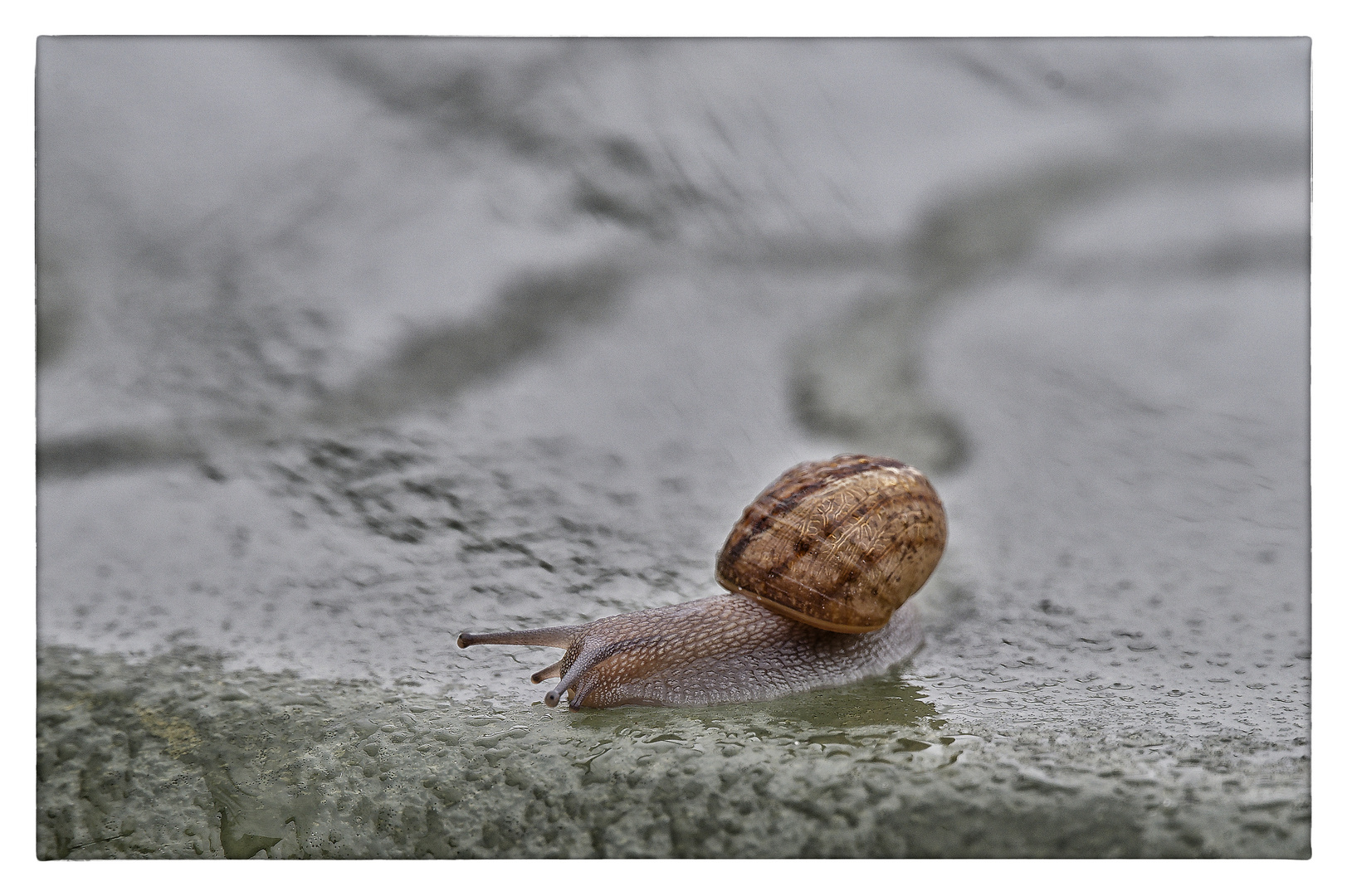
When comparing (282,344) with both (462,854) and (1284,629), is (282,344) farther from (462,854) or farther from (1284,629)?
(1284,629)

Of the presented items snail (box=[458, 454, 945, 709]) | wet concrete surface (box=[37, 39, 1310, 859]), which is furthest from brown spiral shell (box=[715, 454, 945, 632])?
wet concrete surface (box=[37, 39, 1310, 859])

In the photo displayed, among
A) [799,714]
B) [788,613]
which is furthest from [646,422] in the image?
[799,714]

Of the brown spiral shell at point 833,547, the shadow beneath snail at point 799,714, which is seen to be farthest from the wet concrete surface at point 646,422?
the brown spiral shell at point 833,547

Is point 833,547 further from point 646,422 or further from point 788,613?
point 646,422

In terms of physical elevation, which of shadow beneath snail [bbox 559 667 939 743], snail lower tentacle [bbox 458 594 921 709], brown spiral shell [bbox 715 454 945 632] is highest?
brown spiral shell [bbox 715 454 945 632]

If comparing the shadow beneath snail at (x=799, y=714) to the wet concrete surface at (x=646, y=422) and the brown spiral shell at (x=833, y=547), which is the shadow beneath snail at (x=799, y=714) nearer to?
the wet concrete surface at (x=646, y=422)

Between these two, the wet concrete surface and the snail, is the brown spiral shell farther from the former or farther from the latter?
the wet concrete surface
